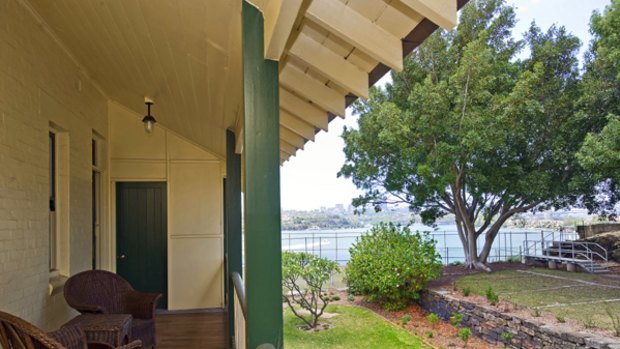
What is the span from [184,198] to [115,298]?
265 cm

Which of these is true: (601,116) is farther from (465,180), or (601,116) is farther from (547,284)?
(547,284)

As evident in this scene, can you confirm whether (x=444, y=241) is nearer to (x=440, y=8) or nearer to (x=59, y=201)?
(x=59, y=201)

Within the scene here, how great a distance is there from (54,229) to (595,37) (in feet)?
44.6

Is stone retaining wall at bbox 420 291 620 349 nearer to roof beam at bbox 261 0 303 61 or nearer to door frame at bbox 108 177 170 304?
door frame at bbox 108 177 170 304

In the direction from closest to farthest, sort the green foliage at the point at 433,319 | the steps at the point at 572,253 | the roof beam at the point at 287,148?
the roof beam at the point at 287,148
the green foliage at the point at 433,319
the steps at the point at 572,253

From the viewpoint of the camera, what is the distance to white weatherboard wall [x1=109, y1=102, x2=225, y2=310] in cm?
Result: 618

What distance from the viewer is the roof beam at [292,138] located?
3570mm

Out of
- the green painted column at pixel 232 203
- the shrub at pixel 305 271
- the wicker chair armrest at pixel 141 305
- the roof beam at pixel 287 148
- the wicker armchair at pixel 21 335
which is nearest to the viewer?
the wicker armchair at pixel 21 335

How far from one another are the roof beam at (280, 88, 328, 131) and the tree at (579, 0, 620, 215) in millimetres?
9230

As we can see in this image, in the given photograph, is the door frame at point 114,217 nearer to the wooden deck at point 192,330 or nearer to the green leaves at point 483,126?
the wooden deck at point 192,330

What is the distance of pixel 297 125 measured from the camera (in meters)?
3.18

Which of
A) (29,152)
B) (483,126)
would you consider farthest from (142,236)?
(483,126)

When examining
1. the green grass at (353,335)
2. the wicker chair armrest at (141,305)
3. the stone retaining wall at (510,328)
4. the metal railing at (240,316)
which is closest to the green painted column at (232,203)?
the wicker chair armrest at (141,305)

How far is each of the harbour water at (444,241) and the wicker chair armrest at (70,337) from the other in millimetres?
10077
